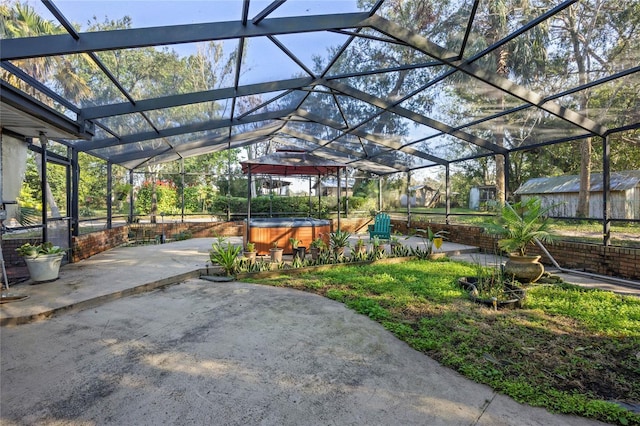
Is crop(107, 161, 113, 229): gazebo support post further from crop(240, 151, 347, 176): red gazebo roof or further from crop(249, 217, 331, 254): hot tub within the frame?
crop(249, 217, 331, 254): hot tub

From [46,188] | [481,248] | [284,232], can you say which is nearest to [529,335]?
[284,232]

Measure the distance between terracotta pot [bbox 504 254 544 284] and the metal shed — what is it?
3.59 feet

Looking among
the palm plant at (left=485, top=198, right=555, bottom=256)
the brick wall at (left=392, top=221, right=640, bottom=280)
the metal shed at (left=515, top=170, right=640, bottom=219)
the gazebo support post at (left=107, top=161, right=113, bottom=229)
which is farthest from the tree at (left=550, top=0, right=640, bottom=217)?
the gazebo support post at (left=107, top=161, right=113, bottom=229)

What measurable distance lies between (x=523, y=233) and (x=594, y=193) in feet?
32.5

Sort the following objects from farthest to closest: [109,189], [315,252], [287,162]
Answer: [109,189], [287,162], [315,252]

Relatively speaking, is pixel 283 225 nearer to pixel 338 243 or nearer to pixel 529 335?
pixel 338 243

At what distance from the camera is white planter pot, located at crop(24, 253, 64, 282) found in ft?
→ 15.6

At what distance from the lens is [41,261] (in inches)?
188

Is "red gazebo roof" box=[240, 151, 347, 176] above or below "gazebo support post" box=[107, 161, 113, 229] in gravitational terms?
above

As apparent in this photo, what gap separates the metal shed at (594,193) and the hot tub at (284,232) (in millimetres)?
5088

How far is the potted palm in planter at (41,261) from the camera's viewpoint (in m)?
4.75

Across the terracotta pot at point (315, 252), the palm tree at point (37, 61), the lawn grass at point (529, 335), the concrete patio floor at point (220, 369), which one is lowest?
the concrete patio floor at point (220, 369)

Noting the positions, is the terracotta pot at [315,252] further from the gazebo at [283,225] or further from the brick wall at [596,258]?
the brick wall at [596,258]

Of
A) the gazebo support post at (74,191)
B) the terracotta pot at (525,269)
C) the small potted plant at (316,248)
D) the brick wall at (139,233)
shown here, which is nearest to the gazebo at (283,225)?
the small potted plant at (316,248)
